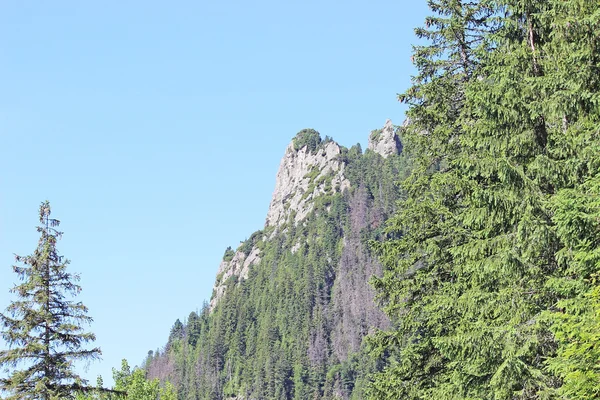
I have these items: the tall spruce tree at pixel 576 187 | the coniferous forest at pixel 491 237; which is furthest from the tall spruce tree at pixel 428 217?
the tall spruce tree at pixel 576 187

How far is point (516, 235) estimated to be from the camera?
15852 mm

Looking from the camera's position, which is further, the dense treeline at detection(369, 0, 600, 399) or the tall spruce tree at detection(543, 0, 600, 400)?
the dense treeline at detection(369, 0, 600, 399)

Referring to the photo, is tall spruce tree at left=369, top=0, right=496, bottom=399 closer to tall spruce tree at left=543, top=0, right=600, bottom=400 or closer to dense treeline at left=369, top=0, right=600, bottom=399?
dense treeline at left=369, top=0, right=600, bottom=399

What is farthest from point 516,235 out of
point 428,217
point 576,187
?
point 428,217

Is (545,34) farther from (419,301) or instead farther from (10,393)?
(10,393)

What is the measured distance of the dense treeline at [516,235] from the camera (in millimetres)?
14680

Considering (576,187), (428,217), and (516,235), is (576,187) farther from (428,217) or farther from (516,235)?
(428,217)

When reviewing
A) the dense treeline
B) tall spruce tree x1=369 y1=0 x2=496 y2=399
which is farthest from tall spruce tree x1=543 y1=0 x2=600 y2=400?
tall spruce tree x1=369 y1=0 x2=496 y2=399

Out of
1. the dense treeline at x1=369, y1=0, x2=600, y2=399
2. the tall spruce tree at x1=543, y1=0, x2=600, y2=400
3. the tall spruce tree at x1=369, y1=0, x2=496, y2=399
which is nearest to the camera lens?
the tall spruce tree at x1=543, y1=0, x2=600, y2=400

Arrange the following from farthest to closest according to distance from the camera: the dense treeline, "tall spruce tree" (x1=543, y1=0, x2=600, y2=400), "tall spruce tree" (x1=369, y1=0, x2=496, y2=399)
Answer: "tall spruce tree" (x1=369, y1=0, x2=496, y2=399)
the dense treeline
"tall spruce tree" (x1=543, y1=0, x2=600, y2=400)

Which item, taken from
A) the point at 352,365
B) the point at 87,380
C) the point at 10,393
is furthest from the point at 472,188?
the point at 352,365

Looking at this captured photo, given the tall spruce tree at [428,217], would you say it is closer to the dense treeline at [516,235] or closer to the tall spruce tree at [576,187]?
the dense treeline at [516,235]

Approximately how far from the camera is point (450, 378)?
17.9m

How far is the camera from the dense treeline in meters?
14.7
